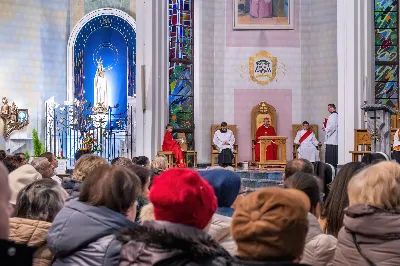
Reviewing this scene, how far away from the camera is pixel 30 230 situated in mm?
3412

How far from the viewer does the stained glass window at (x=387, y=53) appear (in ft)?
56.5

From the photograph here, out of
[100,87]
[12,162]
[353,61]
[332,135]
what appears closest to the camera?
[12,162]

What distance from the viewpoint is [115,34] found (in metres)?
21.3

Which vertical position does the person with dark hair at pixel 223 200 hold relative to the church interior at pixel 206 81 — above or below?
below

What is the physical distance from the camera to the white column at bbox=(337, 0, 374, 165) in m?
15.2

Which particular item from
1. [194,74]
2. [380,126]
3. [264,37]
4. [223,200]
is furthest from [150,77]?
[223,200]

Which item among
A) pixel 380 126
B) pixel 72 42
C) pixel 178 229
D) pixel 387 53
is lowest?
pixel 178 229

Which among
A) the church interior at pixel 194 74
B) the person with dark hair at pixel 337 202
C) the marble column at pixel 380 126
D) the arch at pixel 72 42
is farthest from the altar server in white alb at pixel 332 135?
the person with dark hair at pixel 337 202

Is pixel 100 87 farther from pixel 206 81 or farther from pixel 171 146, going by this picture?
pixel 171 146

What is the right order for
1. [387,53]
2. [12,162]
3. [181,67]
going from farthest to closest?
1. [181,67]
2. [387,53]
3. [12,162]

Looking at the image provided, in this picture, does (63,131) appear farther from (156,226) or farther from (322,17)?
(156,226)

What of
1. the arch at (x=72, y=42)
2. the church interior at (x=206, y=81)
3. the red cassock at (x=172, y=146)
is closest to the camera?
the church interior at (x=206, y=81)

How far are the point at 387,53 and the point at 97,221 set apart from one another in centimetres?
1536

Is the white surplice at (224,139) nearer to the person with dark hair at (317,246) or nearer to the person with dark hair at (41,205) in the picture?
the person with dark hair at (41,205)
